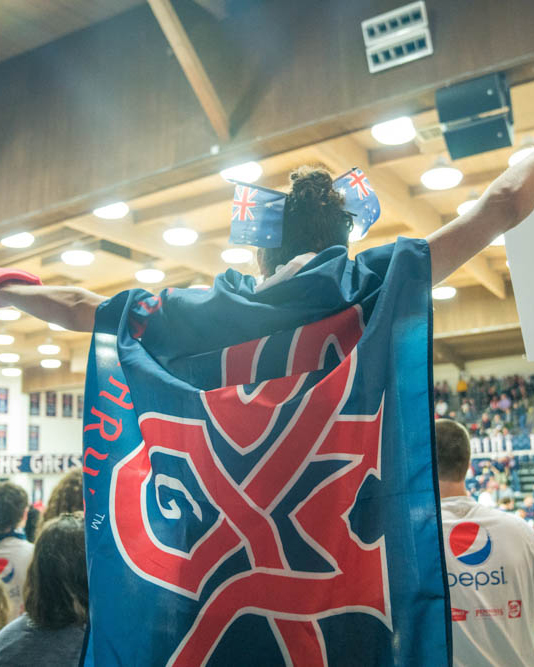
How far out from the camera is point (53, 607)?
1.85 meters

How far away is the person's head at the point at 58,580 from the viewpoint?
72.8 inches

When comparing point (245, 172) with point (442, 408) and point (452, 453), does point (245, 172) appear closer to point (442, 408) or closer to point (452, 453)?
point (452, 453)

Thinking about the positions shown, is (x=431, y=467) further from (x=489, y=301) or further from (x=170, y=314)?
Answer: (x=489, y=301)

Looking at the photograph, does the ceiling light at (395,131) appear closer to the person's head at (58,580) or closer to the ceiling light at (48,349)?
the person's head at (58,580)

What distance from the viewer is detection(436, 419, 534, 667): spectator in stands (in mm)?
1872

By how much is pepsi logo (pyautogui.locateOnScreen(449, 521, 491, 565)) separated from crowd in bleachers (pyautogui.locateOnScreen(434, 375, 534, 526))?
9.97 metres

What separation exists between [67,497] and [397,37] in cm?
209

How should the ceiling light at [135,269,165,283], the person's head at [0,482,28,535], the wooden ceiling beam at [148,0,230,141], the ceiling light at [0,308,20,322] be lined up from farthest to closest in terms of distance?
the ceiling light at [0,308,20,322]
the ceiling light at [135,269,165,283]
the person's head at [0,482,28,535]
the wooden ceiling beam at [148,0,230,141]

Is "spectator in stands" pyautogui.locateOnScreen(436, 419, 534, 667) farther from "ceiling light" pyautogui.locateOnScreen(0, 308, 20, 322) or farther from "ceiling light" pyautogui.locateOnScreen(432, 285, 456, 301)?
"ceiling light" pyautogui.locateOnScreen(0, 308, 20, 322)

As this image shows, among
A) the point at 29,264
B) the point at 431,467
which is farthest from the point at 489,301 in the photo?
the point at 431,467

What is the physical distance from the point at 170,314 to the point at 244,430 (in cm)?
24

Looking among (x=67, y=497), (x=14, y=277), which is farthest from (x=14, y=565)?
(x=14, y=277)

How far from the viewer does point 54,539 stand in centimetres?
191

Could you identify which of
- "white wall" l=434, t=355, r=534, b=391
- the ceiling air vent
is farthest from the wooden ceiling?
"white wall" l=434, t=355, r=534, b=391
